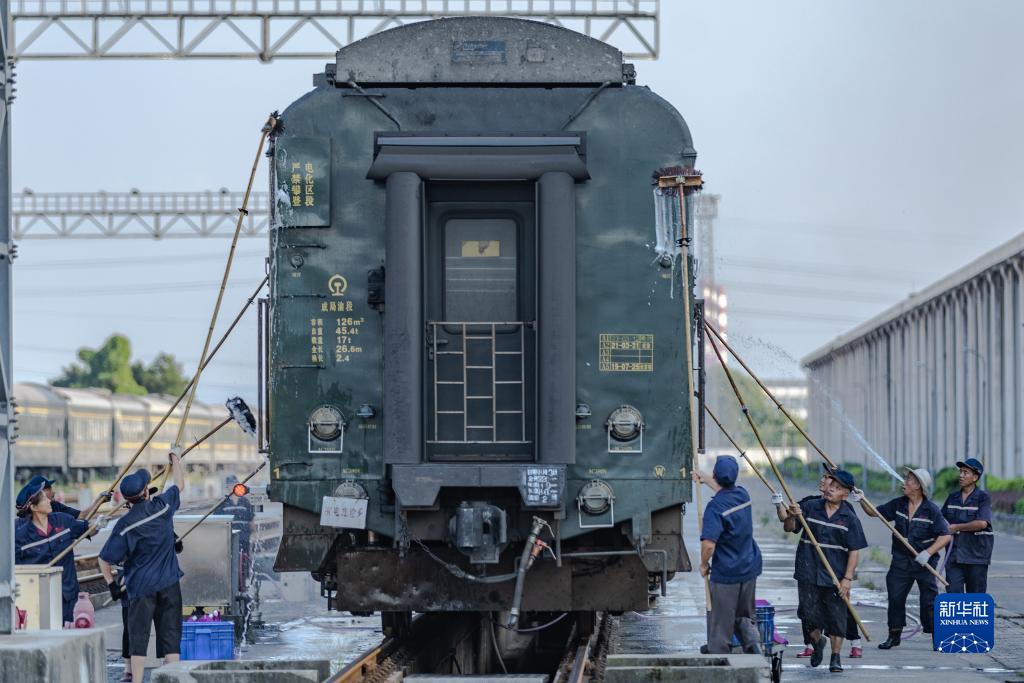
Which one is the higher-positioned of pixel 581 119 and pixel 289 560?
pixel 581 119

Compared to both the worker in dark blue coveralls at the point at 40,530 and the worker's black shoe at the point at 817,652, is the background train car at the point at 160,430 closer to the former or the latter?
the worker in dark blue coveralls at the point at 40,530

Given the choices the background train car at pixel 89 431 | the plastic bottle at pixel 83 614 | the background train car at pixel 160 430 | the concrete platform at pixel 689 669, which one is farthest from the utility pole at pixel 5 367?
Result: the background train car at pixel 160 430

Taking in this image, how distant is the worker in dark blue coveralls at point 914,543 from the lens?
1484 centimetres

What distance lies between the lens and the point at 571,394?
11.4 metres

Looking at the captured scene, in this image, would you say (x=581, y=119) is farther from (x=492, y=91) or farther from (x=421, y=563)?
(x=421, y=563)

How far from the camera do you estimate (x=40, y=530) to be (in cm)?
1291

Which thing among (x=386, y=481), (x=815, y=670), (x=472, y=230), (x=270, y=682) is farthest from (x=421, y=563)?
(x=815, y=670)

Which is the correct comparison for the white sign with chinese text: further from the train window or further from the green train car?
the train window

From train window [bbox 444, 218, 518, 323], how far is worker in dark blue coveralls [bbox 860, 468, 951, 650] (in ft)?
15.0

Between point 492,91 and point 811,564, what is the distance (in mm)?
4873

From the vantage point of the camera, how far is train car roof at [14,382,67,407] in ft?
171

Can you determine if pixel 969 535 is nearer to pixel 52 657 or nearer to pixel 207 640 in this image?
pixel 207 640

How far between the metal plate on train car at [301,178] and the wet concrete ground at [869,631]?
5.24 m

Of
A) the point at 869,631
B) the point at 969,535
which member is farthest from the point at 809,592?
the point at 869,631
